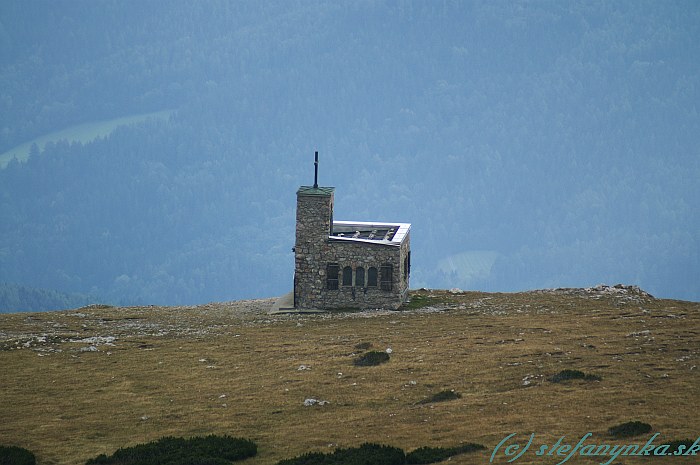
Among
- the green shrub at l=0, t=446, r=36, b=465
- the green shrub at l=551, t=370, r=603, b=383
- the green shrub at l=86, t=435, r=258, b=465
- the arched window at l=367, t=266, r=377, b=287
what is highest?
the arched window at l=367, t=266, r=377, b=287

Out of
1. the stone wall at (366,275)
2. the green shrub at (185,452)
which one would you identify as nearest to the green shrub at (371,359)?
the green shrub at (185,452)

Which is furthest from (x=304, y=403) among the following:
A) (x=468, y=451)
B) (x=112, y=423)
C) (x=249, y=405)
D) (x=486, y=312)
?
(x=486, y=312)

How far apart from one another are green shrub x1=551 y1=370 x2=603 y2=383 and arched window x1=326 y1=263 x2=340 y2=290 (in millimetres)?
30242

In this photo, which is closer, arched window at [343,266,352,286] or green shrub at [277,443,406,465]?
green shrub at [277,443,406,465]

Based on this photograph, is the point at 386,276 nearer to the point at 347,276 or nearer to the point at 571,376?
the point at 347,276

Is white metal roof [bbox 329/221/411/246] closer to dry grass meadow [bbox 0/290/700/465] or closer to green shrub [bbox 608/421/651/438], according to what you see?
dry grass meadow [bbox 0/290/700/465]

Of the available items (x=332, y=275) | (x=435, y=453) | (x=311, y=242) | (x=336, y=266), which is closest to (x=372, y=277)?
(x=336, y=266)

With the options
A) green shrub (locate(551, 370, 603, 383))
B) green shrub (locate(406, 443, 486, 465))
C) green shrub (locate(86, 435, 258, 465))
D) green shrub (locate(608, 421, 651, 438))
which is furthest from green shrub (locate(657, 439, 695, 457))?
green shrub (locate(86, 435, 258, 465))

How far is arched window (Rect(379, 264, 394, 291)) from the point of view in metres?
83.4

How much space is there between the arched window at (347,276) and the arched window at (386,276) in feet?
7.32

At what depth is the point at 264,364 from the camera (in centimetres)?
6500

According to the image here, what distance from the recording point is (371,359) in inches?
2507

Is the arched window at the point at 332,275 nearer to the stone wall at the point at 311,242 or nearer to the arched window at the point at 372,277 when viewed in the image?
the stone wall at the point at 311,242

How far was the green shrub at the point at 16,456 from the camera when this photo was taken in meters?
47.1
